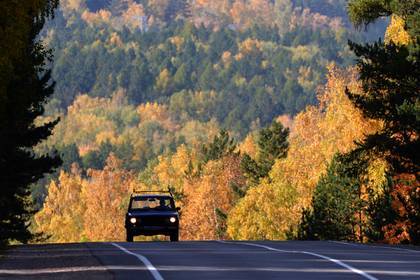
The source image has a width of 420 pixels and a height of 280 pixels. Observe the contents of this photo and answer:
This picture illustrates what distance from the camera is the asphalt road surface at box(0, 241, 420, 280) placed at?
23.4 meters

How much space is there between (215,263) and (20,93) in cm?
1697

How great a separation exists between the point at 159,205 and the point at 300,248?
551 inches

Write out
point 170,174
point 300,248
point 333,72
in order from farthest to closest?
point 170,174 → point 333,72 → point 300,248

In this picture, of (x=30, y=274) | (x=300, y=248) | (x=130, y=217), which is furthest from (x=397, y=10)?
(x=30, y=274)

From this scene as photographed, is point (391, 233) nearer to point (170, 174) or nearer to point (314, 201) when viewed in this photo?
point (314, 201)

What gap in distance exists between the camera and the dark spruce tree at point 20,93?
85.9 ft

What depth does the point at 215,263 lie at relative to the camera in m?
26.9

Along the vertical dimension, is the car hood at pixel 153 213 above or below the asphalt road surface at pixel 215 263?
above

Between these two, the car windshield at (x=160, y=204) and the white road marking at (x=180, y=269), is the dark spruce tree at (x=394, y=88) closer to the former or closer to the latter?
the car windshield at (x=160, y=204)

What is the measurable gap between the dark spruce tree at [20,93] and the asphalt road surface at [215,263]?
4022mm

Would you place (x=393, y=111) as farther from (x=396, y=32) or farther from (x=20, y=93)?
(x=396, y=32)

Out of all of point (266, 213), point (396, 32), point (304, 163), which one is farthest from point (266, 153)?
point (396, 32)

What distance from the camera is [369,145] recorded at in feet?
165

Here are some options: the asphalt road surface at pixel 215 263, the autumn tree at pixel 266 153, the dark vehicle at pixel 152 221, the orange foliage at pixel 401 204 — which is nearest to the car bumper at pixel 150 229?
the dark vehicle at pixel 152 221
